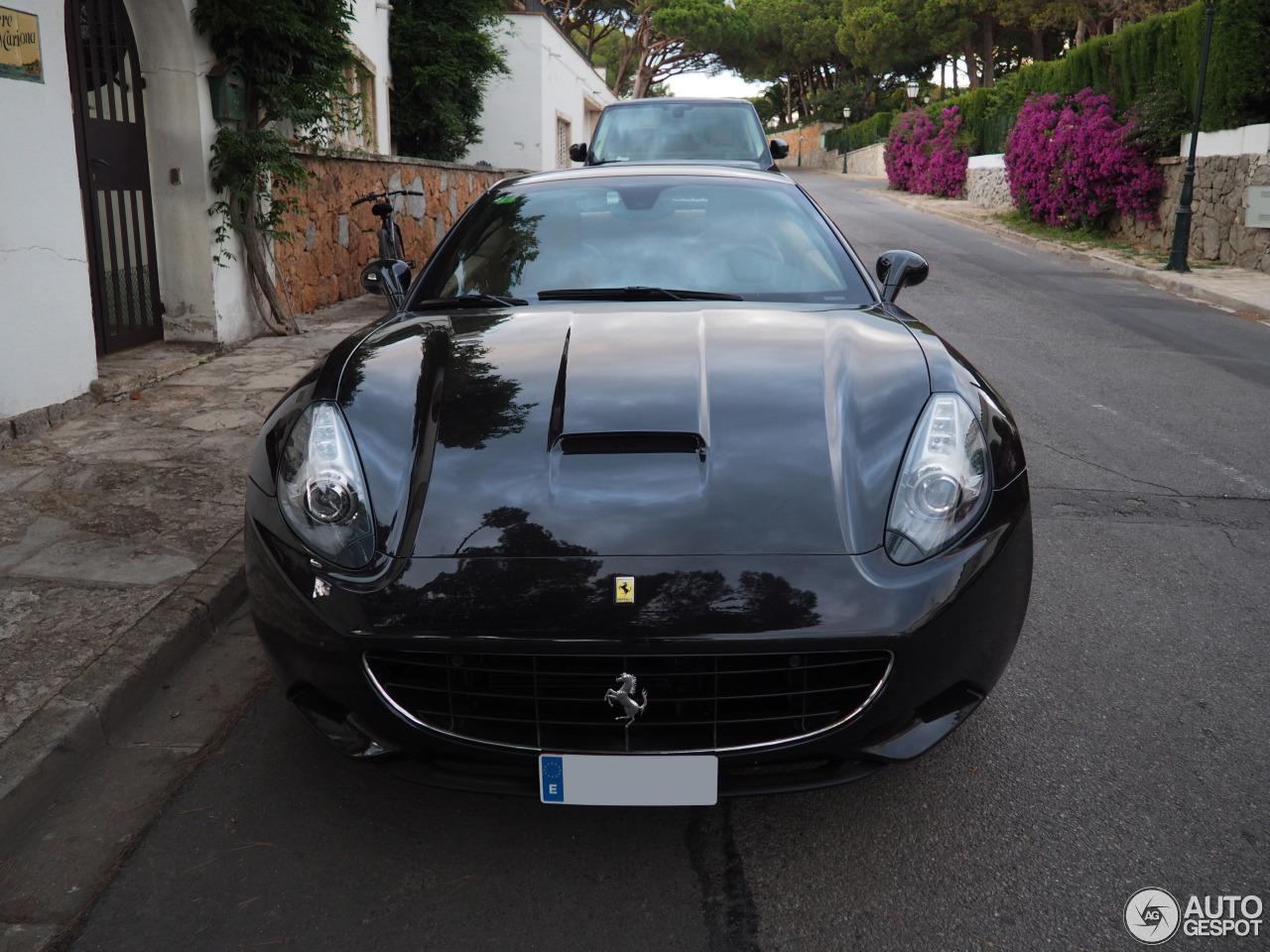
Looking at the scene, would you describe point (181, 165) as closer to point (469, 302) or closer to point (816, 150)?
point (469, 302)

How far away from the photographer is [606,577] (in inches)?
83.0

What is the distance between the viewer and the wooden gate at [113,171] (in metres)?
6.50

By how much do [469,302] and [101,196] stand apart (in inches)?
179

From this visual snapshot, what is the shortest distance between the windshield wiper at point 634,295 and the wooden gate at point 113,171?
14.7 feet

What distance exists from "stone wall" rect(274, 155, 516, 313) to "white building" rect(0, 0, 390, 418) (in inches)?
43.9

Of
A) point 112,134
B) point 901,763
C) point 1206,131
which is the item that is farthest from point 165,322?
point 1206,131

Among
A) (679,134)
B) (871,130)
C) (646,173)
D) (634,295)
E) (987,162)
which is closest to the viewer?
(634,295)

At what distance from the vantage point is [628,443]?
2381mm

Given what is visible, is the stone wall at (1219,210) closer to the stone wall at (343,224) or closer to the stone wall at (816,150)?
the stone wall at (343,224)

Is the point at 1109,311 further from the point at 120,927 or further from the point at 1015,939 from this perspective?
the point at 120,927

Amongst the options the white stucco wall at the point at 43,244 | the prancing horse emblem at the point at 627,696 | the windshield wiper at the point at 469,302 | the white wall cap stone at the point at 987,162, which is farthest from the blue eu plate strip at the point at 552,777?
the white wall cap stone at the point at 987,162

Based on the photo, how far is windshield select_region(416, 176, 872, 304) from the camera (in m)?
3.37

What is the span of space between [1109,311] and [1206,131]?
6.37 metres

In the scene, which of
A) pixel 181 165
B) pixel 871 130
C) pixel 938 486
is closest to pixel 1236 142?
pixel 181 165
